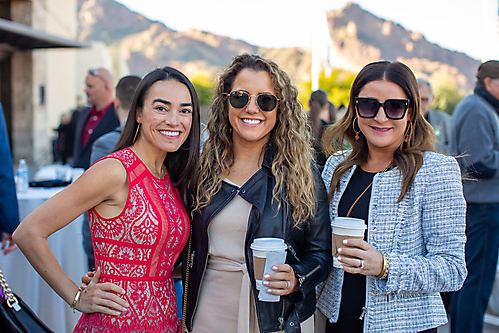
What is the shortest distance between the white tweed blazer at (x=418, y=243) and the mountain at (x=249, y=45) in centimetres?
6636

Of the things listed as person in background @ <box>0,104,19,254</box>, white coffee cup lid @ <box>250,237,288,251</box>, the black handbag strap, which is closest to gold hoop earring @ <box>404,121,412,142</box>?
white coffee cup lid @ <box>250,237,288,251</box>

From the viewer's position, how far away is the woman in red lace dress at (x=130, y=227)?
189 centimetres

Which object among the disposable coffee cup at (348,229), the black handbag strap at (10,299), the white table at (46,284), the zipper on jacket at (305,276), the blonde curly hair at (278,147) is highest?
the blonde curly hair at (278,147)

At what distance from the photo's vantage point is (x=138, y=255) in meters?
1.95

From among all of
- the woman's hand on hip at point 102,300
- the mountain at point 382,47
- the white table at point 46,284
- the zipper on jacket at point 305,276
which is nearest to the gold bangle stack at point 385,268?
the zipper on jacket at point 305,276

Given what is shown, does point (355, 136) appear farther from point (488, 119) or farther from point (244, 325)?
point (488, 119)

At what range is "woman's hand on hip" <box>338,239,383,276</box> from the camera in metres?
1.73

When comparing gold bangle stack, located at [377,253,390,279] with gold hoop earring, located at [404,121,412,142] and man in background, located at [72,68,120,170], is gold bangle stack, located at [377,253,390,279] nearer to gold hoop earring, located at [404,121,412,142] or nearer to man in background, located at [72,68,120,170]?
gold hoop earring, located at [404,121,412,142]

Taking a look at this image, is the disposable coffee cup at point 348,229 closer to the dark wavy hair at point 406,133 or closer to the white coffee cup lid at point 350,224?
the white coffee cup lid at point 350,224

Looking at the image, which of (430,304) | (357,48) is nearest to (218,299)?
(430,304)

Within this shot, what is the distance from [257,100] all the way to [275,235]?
73cm

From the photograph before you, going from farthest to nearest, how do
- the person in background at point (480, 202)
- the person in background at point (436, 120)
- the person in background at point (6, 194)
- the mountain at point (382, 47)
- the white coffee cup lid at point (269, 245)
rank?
the mountain at point (382, 47) < the person in background at point (436, 120) < the person in background at point (480, 202) < the person in background at point (6, 194) < the white coffee cup lid at point (269, 245)

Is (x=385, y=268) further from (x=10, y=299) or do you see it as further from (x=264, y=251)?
(x=10, y=299)

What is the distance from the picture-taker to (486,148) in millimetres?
3672
